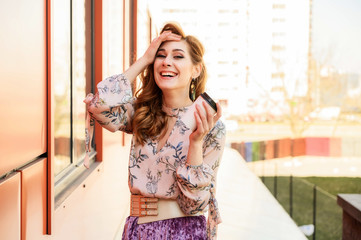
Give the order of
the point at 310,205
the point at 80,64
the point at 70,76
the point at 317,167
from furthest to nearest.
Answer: the point at 317,167, the point at 310,205, the point at 80,64, the point at 70,76

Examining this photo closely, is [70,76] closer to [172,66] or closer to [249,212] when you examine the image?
[172,66]

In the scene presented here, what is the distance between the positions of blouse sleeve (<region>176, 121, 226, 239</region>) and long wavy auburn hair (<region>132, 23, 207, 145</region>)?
6.6 inches

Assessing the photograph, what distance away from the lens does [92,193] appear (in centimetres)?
220

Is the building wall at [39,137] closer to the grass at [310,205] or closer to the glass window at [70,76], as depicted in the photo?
the glass window at [70,76]

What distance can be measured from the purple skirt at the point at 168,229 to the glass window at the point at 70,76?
56cm

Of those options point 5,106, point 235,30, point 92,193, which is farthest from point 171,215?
point 235,30

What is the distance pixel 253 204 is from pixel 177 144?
409 cm

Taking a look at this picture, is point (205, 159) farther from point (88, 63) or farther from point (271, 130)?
point (271, 130)

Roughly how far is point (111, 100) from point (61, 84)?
0.56 metres

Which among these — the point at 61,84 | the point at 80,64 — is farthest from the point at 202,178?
the point at 80,64

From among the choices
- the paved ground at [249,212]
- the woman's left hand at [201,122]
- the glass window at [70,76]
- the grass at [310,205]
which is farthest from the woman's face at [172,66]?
the grass at [310,205]

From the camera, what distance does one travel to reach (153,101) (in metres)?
1.46

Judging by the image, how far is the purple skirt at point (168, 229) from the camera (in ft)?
4.23

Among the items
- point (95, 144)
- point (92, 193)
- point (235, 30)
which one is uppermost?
point (235, 30)
